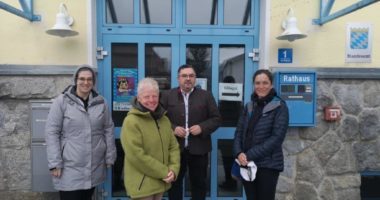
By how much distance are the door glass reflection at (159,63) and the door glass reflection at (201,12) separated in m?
0.43

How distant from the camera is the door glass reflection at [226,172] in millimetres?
4160

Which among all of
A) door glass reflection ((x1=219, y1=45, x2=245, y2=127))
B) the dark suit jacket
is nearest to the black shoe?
door glass reflection ((x1=219, y1=45, x2=245, y2=127))

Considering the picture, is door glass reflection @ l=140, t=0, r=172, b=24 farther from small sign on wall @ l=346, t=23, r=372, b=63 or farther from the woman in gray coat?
small sign on wall @ l=346, t=23, r=372, b=63

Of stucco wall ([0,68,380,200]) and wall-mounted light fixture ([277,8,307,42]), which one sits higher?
wall-mounted light fixture ([277,8,307,42])

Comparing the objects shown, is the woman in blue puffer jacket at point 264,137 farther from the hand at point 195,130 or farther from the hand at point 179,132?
the hand at point 179,132

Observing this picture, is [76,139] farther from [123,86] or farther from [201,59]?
[201,59]

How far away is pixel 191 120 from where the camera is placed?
3.45 metres

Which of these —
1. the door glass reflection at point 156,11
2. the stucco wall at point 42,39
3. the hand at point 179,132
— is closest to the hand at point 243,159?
the hand at point 179,132

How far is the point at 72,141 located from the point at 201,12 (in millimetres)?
2121

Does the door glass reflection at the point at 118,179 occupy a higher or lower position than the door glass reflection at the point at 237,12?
lower

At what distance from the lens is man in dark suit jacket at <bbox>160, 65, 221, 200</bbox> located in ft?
11.1

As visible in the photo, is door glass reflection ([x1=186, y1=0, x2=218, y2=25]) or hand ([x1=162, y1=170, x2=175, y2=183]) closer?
hand ([x1=162, y1=170, x2=175, y2=183])

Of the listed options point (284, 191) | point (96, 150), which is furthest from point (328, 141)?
point (96, 150)

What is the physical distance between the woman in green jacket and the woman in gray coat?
17.4 inches
